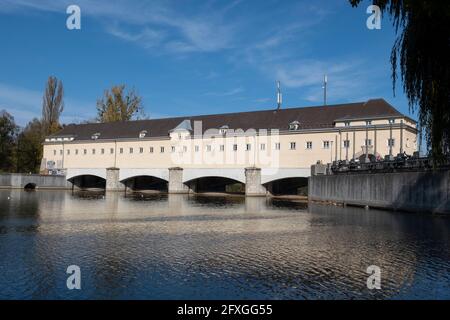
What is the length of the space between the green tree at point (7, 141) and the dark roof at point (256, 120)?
1179cm

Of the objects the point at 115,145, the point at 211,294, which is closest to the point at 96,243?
the point at 211,294

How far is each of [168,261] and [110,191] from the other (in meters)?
63.4

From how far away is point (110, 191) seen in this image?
75.1 meters

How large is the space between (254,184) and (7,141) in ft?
186

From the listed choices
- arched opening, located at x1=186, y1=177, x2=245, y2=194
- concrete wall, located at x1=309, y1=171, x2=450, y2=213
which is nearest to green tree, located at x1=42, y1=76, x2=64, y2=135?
arched opening, located at x1=186, y1=177, x2=245, y2=194

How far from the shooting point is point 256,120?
228ft

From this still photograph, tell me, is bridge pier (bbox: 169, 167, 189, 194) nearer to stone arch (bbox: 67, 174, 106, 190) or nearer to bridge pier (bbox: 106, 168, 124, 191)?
bridge pier (bbox: 106, 168, 124, 191)

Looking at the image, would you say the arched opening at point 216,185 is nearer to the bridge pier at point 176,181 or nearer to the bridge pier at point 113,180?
the bridge pier at point 176,181

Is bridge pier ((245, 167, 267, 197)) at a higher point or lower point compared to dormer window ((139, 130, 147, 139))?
lower

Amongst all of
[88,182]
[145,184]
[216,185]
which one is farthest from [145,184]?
[216,185]

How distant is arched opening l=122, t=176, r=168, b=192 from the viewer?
7838 cm

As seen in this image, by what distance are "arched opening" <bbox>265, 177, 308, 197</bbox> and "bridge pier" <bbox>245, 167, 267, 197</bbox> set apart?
3459 mm

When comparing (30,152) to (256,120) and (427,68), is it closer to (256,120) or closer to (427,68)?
(256,120)
